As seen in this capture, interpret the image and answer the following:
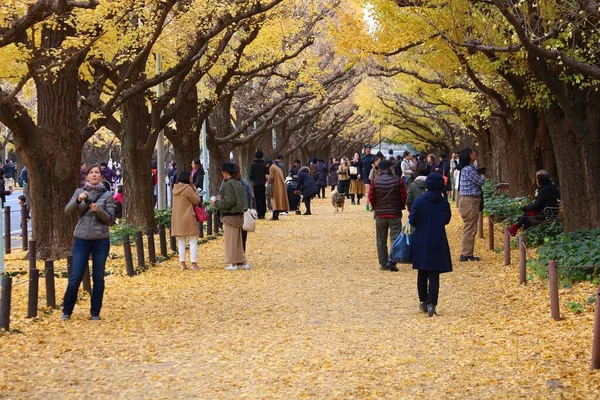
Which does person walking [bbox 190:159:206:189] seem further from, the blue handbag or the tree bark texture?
the blue handbag

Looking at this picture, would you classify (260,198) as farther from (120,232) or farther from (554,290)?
(554,290)

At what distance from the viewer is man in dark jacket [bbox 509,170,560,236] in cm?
1856

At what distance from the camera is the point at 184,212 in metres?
17.1

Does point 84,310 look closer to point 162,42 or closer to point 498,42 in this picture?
point 498,42

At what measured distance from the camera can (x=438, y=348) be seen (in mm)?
9617

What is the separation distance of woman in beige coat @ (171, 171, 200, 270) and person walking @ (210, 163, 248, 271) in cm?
41

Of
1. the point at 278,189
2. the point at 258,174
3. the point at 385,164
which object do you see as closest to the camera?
the point at 385,164

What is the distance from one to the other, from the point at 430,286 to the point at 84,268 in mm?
4074

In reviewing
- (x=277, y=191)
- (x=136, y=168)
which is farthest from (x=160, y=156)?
(x=277, y=191)

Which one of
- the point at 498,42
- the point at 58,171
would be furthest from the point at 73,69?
the point at 498,42

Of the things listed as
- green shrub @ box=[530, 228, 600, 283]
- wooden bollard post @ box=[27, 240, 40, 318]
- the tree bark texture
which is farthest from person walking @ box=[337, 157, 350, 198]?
wooden bollard post @ box=[27, 240, 40, 318]

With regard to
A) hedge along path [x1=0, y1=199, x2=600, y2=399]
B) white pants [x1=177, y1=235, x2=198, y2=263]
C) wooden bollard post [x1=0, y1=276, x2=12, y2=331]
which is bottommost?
hedge along path [x1=0, y1=199, x2=600, y2=399]

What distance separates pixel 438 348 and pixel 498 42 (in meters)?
8.37

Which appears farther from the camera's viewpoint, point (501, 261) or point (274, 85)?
point (274, 85)
